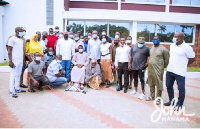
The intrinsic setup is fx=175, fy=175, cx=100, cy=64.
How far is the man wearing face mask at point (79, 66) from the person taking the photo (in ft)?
21.8

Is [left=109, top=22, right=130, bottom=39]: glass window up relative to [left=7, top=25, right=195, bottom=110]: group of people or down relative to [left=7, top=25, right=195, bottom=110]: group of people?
up

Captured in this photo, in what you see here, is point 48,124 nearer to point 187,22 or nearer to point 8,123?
point 8,123

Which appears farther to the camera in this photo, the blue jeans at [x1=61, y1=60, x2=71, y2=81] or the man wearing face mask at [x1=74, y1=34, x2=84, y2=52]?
the man wearing face mask at [x1=74, y1=34, x2=84, y2=52]

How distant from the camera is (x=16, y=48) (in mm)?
5441

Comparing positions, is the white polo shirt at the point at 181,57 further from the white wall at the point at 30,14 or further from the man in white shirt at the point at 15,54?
the white wall at the point at 30,14

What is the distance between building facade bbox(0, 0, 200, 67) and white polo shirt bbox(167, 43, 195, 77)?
8465 millimetres

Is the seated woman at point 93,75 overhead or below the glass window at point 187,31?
below

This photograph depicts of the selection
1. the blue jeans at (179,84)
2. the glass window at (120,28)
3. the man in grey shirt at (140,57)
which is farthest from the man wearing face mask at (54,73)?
the glass window at (120,28)

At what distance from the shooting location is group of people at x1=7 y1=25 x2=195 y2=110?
4.72 metres

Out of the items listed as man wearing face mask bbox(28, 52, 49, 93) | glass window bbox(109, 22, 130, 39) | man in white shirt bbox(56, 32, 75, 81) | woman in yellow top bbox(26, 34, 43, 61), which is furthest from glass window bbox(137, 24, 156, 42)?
man wearing face mask bbox(28, 52, 49, 93)

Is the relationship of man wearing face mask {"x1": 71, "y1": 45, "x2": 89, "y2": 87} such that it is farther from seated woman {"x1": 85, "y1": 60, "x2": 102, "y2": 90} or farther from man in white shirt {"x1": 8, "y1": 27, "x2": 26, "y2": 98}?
man in white shirt {"x1": 8, "y1": 27, "x2": 26, "y2": 98}

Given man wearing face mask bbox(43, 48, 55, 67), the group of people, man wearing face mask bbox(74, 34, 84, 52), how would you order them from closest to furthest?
the group of people → man wearing face mask bbox(43, 48, 55, 67) → man wearing face mask bbox(74, 34, 84, 52)

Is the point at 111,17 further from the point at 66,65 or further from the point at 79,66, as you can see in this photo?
the point at 79,66

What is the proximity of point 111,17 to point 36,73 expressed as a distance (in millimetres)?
7997
